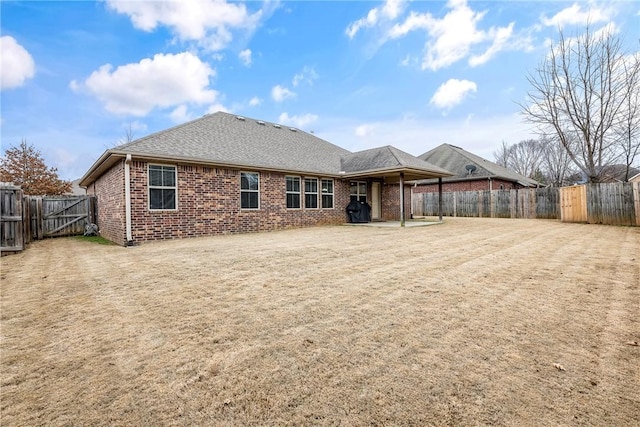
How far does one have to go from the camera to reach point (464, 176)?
24484 mm

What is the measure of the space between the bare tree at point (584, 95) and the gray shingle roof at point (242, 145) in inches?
439

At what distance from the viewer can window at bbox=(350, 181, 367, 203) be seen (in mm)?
15625

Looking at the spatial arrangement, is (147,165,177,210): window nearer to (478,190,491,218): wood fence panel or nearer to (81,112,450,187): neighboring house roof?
(81,112,450,187): neighboring house roof

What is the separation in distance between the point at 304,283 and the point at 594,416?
3023 mm

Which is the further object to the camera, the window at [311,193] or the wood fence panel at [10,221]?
the window at [311,193]

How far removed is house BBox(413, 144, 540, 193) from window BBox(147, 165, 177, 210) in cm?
1838

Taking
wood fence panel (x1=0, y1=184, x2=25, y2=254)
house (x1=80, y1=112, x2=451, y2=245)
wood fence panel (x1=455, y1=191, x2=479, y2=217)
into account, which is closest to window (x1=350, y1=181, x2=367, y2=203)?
house (x1=80, y1=112, x2=451, y2=245)

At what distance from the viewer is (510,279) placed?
4188 mm

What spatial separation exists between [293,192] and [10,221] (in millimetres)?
8601

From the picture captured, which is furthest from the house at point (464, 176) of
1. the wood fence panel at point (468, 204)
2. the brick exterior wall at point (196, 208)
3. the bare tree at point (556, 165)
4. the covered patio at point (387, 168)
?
the brick exterior wall at point (196, 208)

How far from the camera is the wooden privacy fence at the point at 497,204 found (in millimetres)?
18031

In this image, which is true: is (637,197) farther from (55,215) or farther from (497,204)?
(55,215)

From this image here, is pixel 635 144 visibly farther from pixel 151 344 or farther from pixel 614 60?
pixel 151 344

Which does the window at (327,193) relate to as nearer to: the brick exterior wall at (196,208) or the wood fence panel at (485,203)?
the brick exterior wall at (196,208)
